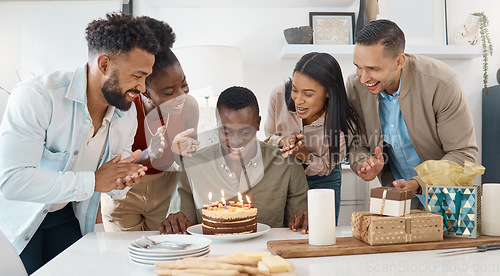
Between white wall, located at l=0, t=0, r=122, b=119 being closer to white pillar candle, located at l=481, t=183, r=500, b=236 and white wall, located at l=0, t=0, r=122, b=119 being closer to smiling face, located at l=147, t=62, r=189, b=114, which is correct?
smiling face, located at l=147, t=62, r=189, b=114

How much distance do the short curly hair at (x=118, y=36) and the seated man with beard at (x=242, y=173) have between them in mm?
487

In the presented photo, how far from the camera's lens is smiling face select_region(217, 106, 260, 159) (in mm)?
2018

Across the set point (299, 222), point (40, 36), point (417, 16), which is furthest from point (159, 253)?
point (417, 16)

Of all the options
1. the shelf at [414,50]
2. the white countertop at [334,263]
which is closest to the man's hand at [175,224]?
A: the white countertop at [334,263]

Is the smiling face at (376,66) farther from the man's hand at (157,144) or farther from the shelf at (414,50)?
the shelf at (414,50)

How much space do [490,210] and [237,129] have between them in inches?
39.9

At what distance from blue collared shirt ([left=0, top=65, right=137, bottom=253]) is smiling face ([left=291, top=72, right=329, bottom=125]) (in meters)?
0.77

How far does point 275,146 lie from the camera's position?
85.1 inches

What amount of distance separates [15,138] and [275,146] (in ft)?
3.61

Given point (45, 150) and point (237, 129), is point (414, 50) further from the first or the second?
point (45, 150)

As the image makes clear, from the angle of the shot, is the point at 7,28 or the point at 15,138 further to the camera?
the point at 7,28

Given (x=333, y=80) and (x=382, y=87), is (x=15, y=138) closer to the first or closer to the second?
(x=333, y=80)

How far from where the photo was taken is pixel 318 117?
223 centimetres

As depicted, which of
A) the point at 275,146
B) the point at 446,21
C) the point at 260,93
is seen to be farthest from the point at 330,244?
the point at 446,21
